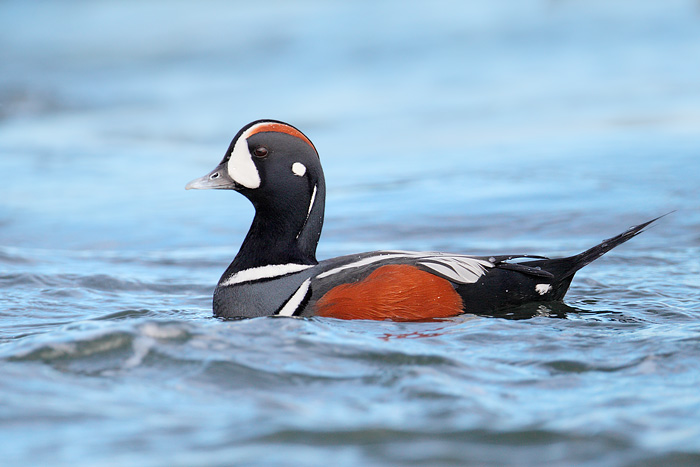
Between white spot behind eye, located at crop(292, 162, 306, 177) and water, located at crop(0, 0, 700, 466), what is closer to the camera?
water, located at crop(0, 0, 700, 466)

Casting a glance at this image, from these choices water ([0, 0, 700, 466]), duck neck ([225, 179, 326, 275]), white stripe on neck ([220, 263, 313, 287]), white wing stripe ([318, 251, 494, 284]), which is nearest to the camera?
water ([0, 0, 700, 466])

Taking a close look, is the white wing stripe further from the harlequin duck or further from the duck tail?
the duck tail

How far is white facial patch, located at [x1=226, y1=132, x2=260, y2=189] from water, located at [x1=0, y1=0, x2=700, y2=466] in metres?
0.99

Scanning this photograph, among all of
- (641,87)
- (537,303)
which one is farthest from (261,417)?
(641,87)

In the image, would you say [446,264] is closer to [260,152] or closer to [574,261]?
[574,261]

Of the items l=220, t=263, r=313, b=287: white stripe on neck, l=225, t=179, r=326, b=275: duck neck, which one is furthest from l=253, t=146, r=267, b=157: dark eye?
l=220, t=263, r=313, b=287: white stripe on neck

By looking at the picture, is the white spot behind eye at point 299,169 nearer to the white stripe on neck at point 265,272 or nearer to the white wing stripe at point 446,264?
the white stripe on neck at point 265,272

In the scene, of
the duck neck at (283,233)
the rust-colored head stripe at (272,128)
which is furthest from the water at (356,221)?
the rust-colored head stripe at (272,128)

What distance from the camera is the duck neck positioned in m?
6.41

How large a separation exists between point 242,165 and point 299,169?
38 centimetres

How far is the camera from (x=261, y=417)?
4168 mm

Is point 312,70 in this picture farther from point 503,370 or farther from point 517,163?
point 503,370

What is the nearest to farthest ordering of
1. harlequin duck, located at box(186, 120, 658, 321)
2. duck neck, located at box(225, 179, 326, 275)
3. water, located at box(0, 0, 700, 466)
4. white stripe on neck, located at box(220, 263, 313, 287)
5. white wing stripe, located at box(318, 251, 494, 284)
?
water, located at box(0, 0, 700, 466) < harlequin duck, located at box(186, 120, 658, 321) < white wing stripe, located at box(318, 251, 494, 284) < white stripe on neck, located at box(220, 263, 313, 287) < duck neck, located at box(225, 179, 326, 275)

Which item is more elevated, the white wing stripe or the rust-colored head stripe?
the rust-colored head stripe
